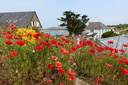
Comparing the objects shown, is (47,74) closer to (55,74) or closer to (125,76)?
(55,74)

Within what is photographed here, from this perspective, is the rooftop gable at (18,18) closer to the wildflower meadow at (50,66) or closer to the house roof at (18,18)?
the house roof at (18,18)

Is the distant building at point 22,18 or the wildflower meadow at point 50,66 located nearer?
the wildflower meadow at point 50,66

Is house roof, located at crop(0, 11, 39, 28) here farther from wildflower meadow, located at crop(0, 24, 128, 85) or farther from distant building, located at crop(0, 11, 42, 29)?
wildflower meadow, located at crop(0, 24, 128, 85)

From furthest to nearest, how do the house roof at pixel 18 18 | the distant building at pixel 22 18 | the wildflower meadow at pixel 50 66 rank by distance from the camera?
the house roof at pixel 18 18 < the distant building at pixel 22 18 < the wildflower meadow at pixel 50 66

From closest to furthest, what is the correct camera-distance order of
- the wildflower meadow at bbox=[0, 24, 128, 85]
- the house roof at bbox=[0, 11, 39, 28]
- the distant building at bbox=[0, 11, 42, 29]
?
the wildflower meadow at bbox=[0, 24, 128, 85]
the distant building at bbox=[0, 11, 42, 29]
the house roof at bbox=[0, 11, 39, 28]

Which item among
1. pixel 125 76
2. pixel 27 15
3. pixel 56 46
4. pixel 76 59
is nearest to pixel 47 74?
pixel 56 46

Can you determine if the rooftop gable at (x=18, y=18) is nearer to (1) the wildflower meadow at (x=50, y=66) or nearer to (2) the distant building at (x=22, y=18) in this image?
(2) the distant building at (x=22, y=18)

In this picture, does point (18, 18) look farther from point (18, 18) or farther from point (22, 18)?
point (22, 18)

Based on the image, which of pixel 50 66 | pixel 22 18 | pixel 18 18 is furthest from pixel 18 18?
pixel 50 66

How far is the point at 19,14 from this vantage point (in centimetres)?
3347

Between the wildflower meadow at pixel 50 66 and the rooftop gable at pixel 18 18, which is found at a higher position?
the rooftop gable at pixel 18 18

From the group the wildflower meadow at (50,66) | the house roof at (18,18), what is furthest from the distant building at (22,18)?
the wildflower meadow at (50,66)

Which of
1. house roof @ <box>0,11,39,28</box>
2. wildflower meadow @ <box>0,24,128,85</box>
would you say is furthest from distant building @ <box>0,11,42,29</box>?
wildflower meadow @ <box>0,24,128,85</box>

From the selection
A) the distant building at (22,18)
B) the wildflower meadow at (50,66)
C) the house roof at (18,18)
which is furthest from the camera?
the house roof at (18,18)
